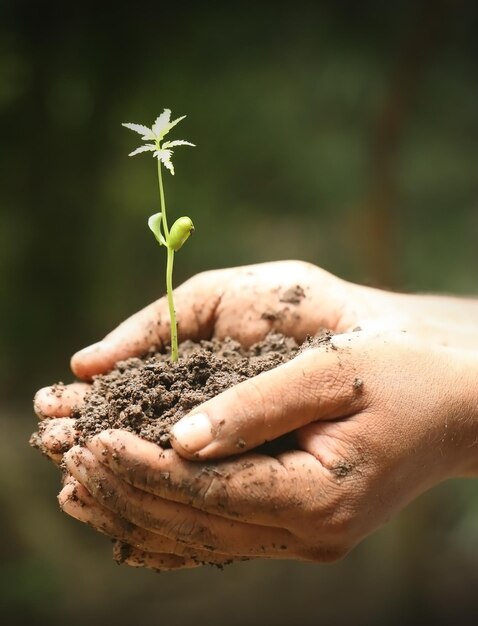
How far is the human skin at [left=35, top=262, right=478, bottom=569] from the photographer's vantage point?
0.73 m

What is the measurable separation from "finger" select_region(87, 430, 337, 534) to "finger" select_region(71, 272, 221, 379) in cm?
30

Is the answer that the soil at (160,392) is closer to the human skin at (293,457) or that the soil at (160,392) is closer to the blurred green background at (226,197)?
the human skin at (293,457)

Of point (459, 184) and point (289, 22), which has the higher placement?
point (289, 22)

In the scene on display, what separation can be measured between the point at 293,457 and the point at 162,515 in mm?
162

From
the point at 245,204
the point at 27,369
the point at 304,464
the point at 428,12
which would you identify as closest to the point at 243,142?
the point at 245,204

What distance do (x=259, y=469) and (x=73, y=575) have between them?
1.45 meters

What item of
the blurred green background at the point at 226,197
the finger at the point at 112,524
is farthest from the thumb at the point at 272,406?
the blurred green background at the point at 226,197

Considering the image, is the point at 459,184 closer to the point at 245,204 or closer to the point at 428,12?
the point at 428,12

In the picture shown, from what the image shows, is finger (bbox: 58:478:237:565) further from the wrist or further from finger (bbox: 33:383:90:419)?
the wrist

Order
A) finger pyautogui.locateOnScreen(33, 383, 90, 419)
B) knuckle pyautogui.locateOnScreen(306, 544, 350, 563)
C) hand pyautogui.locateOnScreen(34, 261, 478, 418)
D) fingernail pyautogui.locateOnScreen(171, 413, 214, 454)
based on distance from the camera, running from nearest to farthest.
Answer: fingernail pyautogui.locateOnScreen(171, 413, 214, 454) → knuckle pyautogui.locateOnScreen(306, 544, 350, 563) → finger pyautogui.locateOnScreen(33, 383, 90, 419) → hand pyautogui.locateOnScreen(34, 261, 478, 418)

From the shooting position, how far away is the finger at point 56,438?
34.2 inches

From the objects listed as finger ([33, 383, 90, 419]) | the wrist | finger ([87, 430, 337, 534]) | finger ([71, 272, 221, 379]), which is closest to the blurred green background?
finger ([71, 272, 221, 379])

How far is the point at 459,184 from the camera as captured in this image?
2133mm

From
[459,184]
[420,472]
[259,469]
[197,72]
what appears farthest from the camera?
[459,184]
